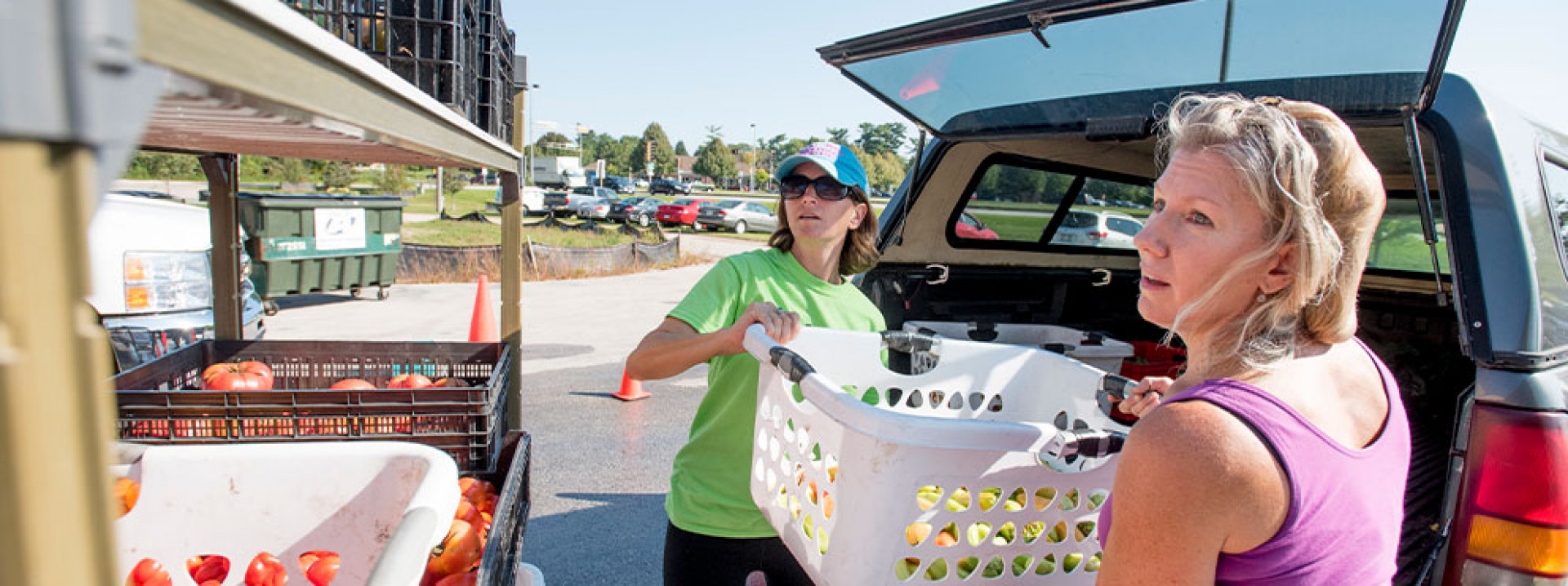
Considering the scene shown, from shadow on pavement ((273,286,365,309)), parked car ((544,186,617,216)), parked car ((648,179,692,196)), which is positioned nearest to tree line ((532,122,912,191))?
parked car ((648,179,692,196))

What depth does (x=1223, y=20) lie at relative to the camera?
7.98ft

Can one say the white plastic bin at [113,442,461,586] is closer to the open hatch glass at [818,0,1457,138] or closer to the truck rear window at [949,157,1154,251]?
the open hatch glass at [818,0,1457,138]

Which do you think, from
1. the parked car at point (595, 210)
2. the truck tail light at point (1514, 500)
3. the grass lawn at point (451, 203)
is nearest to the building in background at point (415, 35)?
the truck tail light at point (1514, 500)

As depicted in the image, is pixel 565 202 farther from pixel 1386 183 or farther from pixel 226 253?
pixel 1386 183

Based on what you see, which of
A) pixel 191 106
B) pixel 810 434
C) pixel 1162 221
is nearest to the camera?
pixel 191 106

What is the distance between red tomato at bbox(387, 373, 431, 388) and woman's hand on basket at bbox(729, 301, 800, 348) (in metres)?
1.21

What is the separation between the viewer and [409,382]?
2.68 m

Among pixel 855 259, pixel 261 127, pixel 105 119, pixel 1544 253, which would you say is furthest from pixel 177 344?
pixel 1544 253

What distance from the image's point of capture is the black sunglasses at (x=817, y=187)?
237 cm

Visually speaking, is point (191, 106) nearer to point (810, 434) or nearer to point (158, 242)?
point (810, 434)

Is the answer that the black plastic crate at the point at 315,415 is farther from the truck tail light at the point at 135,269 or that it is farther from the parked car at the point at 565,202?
the parked car at the point at 565,202

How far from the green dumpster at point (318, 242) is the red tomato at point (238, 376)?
22.8 feet

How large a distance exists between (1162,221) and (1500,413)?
0.98 metres

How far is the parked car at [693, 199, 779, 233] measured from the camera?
33812mm
